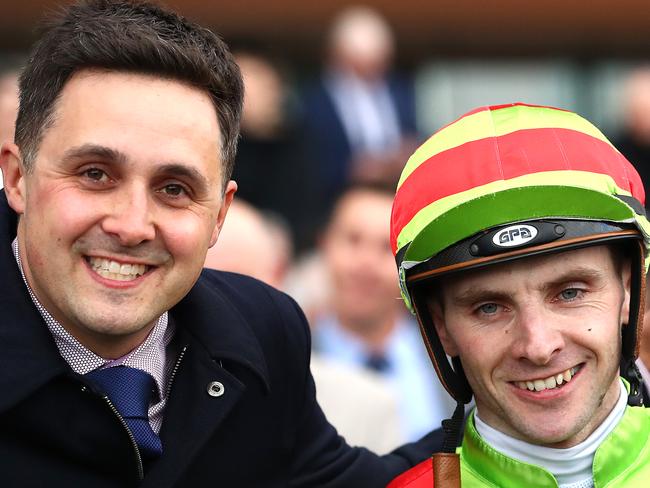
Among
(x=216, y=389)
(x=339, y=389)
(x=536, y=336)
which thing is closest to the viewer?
(x=536, y=336)

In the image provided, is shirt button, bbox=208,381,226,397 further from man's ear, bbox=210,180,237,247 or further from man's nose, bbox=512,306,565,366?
man's nose, bbox=512,306,565,366

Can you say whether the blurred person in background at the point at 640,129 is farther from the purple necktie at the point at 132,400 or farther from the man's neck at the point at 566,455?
the purple necktie at the point at 132,400

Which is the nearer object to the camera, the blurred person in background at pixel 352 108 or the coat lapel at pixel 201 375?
the coat lapel at pixel 201 375

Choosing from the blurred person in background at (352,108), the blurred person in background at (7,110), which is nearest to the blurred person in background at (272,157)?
the blurred person in background at (352,108)

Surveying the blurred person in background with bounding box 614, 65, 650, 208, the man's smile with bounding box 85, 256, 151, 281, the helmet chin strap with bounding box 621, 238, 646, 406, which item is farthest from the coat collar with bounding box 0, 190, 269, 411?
the blurred person in background with bounding box 614, 65, 650, 208

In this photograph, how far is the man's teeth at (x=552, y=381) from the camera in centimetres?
339

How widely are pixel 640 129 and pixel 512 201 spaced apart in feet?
21.1

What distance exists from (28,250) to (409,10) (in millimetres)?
7842

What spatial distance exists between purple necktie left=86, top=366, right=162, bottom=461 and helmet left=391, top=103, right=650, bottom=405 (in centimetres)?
80

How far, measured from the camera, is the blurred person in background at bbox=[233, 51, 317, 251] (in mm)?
8375

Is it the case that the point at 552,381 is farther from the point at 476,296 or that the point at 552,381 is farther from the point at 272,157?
the point at 272,157

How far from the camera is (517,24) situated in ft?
36.0

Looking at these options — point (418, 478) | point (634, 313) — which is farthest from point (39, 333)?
point (634, 313)

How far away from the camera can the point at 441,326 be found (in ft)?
12.1
